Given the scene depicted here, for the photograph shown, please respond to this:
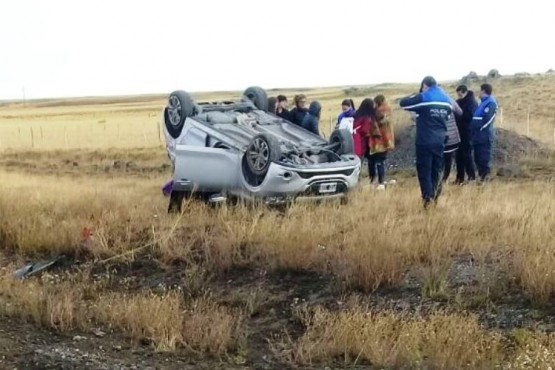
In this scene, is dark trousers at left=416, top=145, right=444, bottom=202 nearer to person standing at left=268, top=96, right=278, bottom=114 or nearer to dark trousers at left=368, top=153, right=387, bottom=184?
dark trousers at left=368, top=153, right=387, bottom=184

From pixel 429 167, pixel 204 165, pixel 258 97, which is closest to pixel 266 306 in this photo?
pixel 429 167

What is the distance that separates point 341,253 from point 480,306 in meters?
1.65

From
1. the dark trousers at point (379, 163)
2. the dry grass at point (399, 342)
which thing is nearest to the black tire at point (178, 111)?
the dark trousers at point (379, 163)

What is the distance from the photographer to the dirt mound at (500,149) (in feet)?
59.7

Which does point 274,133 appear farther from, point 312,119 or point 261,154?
point 312,119

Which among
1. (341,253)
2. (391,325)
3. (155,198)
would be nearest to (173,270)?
(341,253)

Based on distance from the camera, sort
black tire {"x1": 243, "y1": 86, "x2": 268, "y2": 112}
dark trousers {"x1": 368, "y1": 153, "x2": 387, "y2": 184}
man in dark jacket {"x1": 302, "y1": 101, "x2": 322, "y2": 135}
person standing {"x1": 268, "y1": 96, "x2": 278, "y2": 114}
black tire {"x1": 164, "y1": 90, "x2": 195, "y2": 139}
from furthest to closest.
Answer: person standing {"x1": 268, "y1": 96, "x2": 278, "y2": 114}, man in dark jacket {"x1": 302, "y1": 101, "x2": 322, "y2": 135}, black tire {"x1": 243, "y1": 86, "x2": 268, "y2": 112}, dark trousers {"x1": 368, "y1": 153, "x2": 387, "y2": 184}, black tire {"x1": 164, "y1": 90, "x2": 195, "y2": 139}

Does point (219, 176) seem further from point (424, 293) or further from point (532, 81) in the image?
point (532, 81)

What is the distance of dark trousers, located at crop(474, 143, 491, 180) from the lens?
43.0 feet

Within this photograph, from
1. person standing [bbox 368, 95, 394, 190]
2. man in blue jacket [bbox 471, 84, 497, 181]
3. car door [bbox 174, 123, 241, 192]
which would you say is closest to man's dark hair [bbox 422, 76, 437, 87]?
car door [bbox 174, 123, 241, 192]

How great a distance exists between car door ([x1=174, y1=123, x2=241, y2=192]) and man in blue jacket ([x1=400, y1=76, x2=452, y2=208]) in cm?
230

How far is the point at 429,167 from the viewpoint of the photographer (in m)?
9.68

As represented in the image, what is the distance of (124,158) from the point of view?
25.7m

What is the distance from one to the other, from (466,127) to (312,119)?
2542 mm
